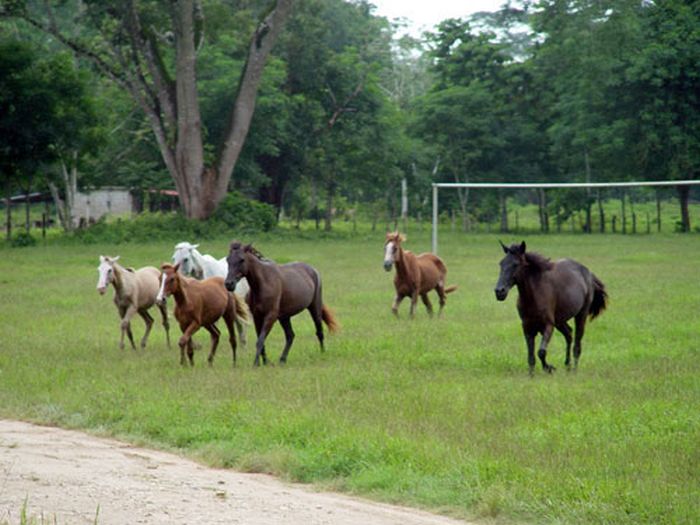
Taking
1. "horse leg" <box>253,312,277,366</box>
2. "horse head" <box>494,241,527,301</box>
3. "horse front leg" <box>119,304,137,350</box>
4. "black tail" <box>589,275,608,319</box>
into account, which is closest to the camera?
"horse head" <box>494,241,527,301</box>

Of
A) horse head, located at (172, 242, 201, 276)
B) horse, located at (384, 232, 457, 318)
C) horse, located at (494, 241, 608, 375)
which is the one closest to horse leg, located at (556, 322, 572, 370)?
horse, located at (494, 241, 608, 375)

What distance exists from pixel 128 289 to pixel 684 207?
25.6 m

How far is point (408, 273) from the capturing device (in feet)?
66.9

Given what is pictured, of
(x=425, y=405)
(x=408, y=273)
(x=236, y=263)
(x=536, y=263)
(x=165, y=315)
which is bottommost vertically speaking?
(x=425, y=405)

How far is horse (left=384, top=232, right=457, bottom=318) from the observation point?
20156mm

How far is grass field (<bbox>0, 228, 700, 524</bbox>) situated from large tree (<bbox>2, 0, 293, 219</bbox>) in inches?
788

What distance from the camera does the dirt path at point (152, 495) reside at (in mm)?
7773

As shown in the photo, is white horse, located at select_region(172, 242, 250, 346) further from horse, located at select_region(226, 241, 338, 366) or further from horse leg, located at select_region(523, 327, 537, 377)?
horse leg, located at select_region(523, 327, 537, 377)

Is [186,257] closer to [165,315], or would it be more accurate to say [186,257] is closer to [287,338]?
[165,315]

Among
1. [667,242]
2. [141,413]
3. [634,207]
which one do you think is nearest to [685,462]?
[141,413]

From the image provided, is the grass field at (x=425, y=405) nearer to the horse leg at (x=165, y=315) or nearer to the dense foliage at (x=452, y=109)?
the horse leg at (x=165, y=315)

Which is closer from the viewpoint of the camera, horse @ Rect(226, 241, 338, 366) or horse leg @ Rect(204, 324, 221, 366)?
horse @ Rect(226, 241, 338, 366)

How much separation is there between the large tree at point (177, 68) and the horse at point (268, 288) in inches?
Answer: 1021

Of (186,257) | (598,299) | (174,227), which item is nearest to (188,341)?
(186,257)
